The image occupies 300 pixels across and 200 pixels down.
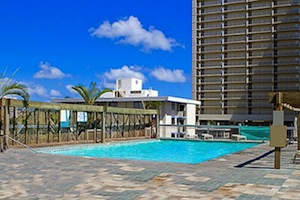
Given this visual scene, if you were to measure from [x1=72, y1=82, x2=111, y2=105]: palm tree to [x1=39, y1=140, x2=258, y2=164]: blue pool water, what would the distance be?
24.6 feet

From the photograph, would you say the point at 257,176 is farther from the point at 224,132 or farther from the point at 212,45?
the point at 212,45

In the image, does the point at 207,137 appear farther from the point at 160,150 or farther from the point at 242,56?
the point at 242,56

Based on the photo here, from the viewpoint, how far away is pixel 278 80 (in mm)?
67250

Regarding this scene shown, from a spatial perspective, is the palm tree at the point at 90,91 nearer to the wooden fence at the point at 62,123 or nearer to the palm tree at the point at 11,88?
the wooden fence at the point at 62,123

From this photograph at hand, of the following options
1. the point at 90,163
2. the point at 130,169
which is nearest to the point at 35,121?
the point at 90,163

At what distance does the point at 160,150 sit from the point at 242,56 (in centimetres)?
5250

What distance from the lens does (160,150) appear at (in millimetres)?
20266

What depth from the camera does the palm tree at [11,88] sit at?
54.0 feet

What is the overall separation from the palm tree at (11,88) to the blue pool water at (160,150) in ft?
8.31

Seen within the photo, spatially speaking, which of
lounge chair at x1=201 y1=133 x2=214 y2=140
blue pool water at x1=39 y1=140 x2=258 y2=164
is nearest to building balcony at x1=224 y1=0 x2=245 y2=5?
lounge chair at x1=201 y1=133 x2=214 y2=140

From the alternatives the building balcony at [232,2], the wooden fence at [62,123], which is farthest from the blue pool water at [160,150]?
the building balcony at [232,2]

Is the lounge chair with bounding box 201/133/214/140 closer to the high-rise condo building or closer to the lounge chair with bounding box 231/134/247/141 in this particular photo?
the lounge chair with bounding box 231/134/247/141

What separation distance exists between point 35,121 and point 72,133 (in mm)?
2576

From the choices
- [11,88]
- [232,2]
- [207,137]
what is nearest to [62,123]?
[11,88]
